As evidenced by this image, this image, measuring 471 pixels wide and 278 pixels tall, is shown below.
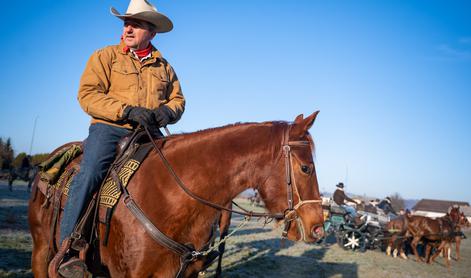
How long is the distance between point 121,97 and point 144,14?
0.98m

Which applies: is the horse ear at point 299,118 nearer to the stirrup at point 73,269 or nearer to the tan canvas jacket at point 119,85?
the tan canvas jacket at point 119,85

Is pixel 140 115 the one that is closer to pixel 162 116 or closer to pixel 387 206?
pixel 162 116

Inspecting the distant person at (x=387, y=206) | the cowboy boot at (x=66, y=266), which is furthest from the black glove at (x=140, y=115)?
the distant person at (x=387, y=206)

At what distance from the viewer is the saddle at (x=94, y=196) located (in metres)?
2.74

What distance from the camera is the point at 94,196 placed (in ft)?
9.47

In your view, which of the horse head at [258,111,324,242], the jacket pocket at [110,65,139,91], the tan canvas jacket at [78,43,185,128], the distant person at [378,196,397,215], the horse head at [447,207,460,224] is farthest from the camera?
the distant person at [378,196,397,215]

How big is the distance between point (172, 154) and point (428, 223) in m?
18.8

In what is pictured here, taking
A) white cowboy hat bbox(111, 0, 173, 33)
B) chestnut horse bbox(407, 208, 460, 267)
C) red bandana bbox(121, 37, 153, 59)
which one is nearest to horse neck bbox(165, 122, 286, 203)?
red bandana bbox(121, 37, 153, 59)

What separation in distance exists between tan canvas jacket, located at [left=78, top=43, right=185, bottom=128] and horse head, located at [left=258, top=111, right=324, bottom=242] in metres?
1.28

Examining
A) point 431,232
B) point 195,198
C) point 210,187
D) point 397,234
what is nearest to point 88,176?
point 195,198

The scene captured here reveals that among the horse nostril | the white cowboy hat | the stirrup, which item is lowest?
the stirrup

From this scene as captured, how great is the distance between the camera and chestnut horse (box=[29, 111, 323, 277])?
2652 millimetres

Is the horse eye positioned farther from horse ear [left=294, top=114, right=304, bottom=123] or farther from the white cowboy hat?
the white cowboy hat

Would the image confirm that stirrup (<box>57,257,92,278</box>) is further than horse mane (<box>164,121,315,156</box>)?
No
